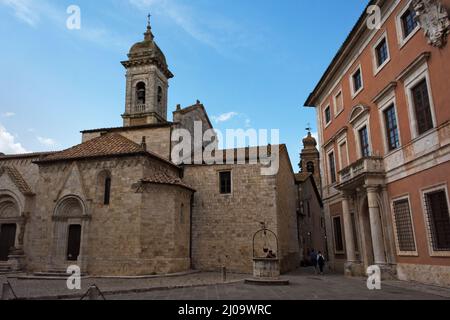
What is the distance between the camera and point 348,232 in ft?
62.3

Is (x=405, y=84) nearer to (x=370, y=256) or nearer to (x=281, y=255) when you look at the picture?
(x=370, y=256)

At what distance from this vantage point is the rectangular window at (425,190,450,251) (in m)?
12.1

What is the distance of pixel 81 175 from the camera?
66.5 ft

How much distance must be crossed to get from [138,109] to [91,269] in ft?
55.5

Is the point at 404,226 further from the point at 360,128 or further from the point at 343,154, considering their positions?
the point at 343,154

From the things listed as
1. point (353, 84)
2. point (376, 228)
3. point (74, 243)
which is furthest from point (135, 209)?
point (353, 84)

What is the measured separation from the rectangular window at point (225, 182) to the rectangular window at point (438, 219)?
500 inches

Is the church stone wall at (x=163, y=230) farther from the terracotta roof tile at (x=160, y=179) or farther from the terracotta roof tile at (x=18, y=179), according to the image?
the terracotta roof tile at (x=18, y=179)

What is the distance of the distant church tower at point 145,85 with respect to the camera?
102ft

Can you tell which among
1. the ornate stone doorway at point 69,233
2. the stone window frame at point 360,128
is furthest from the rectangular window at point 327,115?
the ornate stone doorway at point 69,233

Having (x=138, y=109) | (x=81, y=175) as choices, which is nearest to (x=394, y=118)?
(x=81, y=175)

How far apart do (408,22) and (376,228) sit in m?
9.15

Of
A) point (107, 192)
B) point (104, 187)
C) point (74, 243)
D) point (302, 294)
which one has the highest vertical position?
point (104, 187)

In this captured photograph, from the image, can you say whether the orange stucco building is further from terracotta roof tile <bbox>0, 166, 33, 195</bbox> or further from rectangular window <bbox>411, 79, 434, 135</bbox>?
terracotta roof tile <bbox>0, 166, 33, 195</bbox>
